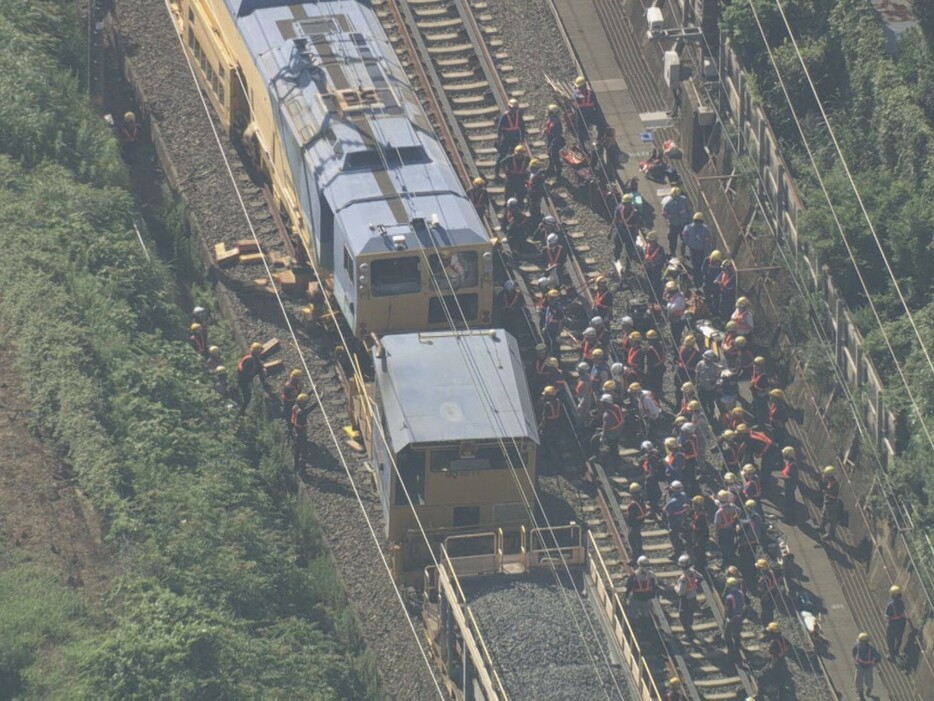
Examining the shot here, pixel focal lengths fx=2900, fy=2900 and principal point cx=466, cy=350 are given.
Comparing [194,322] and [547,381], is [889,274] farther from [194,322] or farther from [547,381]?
[194,322]

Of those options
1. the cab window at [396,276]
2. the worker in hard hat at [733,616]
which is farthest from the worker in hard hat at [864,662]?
the cab window at [396,276]

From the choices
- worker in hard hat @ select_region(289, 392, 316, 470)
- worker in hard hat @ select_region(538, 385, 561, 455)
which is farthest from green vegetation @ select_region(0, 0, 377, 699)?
worker in hard hat @ select_region(538, 385, 561, 455)

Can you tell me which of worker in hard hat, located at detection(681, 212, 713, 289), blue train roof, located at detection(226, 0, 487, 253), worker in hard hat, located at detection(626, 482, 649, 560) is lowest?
worker in hard hat, located at detection(626, 482, 649, 560)

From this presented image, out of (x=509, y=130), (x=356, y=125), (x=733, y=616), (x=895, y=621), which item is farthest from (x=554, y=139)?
(x=895, y=621)

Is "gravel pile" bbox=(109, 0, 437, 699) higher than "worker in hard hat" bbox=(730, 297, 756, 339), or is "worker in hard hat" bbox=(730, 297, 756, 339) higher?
"gravel pile" bbox=(109, 0, 437, 699)

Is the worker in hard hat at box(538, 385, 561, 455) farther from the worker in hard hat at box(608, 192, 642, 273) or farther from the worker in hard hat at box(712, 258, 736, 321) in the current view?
the worker in hard hat at box(608, 192, 642, 273)

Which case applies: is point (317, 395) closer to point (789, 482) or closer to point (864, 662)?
point (789, 482)

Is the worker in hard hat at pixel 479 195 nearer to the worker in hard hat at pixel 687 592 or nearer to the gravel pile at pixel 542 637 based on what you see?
the worker in hard hat at pixel 687 592
